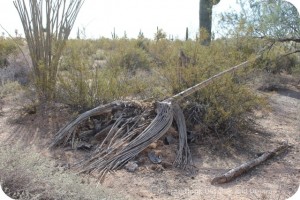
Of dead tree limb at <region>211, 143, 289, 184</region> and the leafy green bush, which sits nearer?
dead tree limb at <region>211, 143, 289, 184</region>

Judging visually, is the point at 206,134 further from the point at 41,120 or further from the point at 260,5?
the point at 260,5

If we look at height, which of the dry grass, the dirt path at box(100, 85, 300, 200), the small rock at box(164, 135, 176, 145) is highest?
the dry grass

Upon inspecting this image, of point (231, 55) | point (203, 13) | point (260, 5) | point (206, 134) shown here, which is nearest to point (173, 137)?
point (206, 134)

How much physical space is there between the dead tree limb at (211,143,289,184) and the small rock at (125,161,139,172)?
35.3 inches

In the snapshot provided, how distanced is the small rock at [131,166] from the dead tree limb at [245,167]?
2.94 ft

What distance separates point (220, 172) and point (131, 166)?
1073 millimetres

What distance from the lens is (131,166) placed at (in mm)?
4598

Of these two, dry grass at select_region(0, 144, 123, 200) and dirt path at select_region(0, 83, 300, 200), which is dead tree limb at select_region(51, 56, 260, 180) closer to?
dirt path at select_region(0, 83, 300, 200)

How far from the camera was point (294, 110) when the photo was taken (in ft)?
26.5

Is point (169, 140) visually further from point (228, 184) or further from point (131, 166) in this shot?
point (228, 184)

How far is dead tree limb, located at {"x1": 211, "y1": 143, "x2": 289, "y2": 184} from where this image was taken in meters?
4.46

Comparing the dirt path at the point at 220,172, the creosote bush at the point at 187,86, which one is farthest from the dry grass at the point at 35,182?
the creosote bush at the point at 187,86

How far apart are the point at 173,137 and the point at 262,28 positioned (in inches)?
228

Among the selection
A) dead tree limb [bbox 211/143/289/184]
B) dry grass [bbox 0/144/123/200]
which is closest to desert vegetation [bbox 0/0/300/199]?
dead tree limb [bbox 211/143/289/184]
